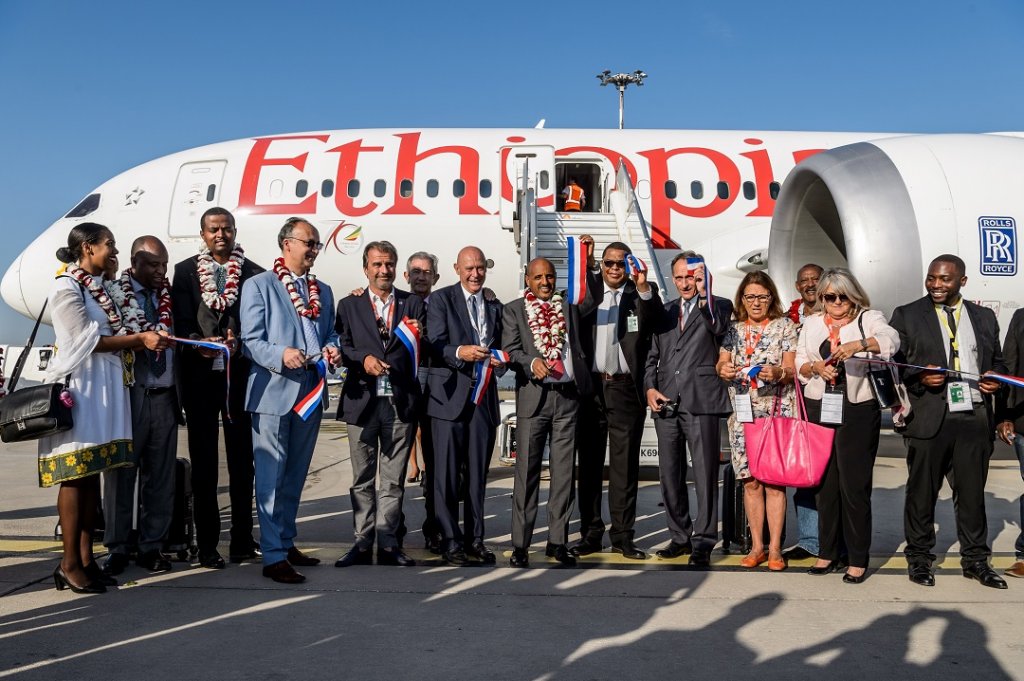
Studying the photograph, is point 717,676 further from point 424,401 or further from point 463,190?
point 463,190

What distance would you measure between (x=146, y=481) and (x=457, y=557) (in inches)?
69.0

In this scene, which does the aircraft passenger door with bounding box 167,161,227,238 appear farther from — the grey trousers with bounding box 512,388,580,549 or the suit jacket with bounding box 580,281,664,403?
the grey trousers with bounding box 512,388,580,549

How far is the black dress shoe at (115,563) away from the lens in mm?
4523

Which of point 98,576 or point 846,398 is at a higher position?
point 846,398

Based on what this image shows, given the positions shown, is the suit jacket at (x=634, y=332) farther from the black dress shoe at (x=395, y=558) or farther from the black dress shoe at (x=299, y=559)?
the black dress shoe at (x=299, y=559)

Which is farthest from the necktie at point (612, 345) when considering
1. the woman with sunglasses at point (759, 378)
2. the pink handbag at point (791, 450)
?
the pink handbag at point (791, 450)

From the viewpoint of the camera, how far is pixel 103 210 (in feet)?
40.8

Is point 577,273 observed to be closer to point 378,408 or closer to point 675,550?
point 378,408

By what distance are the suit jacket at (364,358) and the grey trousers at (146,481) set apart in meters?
0.95

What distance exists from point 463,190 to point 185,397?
746 cm

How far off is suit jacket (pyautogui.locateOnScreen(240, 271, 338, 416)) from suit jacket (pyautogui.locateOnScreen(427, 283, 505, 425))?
30.3 inches

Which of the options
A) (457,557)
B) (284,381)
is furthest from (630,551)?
(284,381)

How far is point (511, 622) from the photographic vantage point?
3.76 m

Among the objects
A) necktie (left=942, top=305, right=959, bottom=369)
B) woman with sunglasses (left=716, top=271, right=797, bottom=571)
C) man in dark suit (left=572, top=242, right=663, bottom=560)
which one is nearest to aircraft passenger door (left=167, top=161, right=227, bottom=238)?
man in dark suit (left=572, top=242, right=663, bottom=560)
